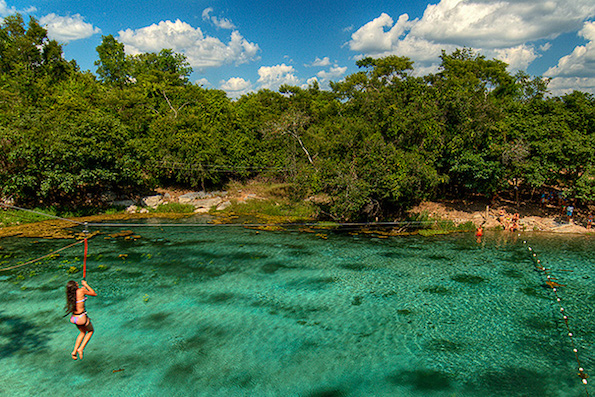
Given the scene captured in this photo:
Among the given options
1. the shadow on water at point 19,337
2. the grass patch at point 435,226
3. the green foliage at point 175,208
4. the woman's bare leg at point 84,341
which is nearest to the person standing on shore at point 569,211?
the grass patch at point 435,226

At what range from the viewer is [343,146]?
30.2 metres

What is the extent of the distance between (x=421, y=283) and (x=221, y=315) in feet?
33.0

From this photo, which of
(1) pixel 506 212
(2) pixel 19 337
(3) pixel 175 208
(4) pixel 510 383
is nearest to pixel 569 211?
(1) pixel 506 212

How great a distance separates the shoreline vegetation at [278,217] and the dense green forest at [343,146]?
1.72 m

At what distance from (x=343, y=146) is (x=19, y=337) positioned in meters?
24.3

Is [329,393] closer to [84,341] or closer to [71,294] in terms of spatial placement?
[84,341]

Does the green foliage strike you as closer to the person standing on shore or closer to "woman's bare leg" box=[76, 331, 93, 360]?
"woman's bare leg" box=[76, 331, 93, 360]

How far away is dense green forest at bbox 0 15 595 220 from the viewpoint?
1085 inches

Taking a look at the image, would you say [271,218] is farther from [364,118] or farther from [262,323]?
[262,323]

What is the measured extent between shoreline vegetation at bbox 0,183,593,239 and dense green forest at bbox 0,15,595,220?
5.63 ft

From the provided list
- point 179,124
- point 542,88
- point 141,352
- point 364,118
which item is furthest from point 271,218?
point 542,88

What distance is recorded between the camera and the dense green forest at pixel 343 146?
27.5m

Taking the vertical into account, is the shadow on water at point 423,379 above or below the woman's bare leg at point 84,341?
below

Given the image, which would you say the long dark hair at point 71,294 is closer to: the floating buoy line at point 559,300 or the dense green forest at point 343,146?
the floating buoy line at point 559,300
